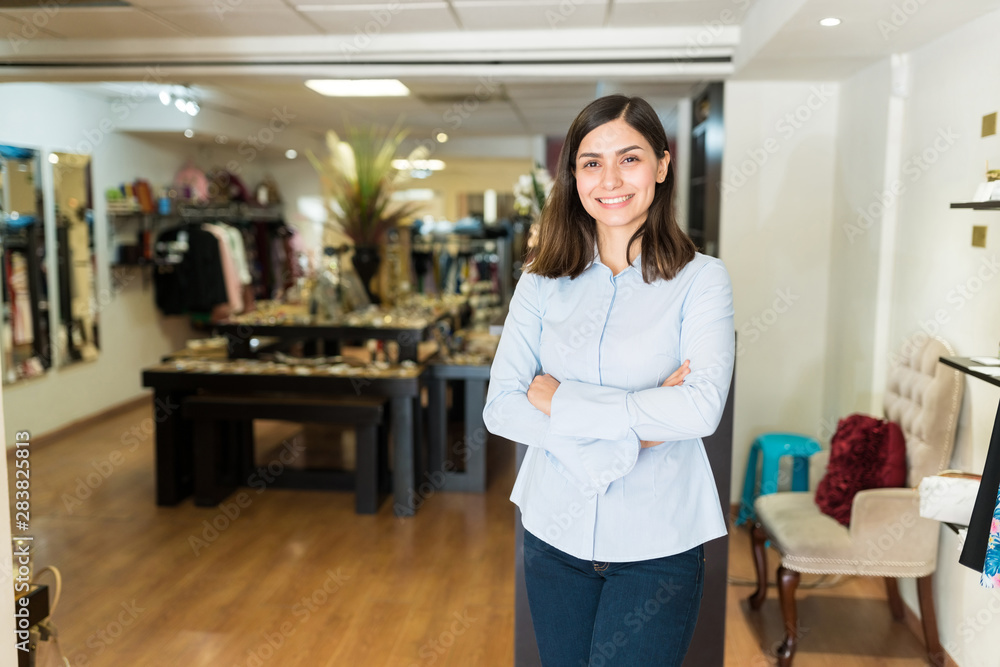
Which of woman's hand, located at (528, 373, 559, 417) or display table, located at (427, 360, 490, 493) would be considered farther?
display table, located at (427, 360, 490, 493)

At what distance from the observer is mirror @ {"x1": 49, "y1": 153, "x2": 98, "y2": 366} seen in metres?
→ 6.05

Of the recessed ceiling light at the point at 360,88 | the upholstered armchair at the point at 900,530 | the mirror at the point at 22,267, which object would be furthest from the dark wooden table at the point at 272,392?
the recessed ceiling light at the point at 360,88

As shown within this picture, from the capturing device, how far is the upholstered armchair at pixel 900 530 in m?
→ 2.82

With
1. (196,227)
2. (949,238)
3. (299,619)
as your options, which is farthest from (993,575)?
(196,227)

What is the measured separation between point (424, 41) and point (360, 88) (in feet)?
6.56

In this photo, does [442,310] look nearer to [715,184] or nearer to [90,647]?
[715,184]

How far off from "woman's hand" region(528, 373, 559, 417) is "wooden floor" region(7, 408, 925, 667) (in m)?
1.70

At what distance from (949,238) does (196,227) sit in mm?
6455

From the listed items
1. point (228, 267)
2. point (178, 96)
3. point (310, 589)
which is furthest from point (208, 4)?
point (228, 267)

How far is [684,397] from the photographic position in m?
1.46

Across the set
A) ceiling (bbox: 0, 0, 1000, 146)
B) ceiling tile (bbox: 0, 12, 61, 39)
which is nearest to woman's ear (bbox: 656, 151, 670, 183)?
ceiling (bbox: 0, 0, 1000, 146)

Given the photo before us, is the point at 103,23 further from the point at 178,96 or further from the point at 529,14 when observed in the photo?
the point at 529,14

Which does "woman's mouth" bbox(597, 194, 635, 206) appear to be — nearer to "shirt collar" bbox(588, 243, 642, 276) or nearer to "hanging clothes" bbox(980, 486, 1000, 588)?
"shirt collar" bbox(588, 243, 642, 276)

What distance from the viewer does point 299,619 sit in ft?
10.6
